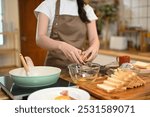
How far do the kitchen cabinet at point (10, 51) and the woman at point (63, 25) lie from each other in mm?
2298

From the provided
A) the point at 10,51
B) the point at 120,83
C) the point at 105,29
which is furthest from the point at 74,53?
the point at 10,51

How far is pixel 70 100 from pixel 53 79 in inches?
6.8

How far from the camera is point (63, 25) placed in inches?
49.3

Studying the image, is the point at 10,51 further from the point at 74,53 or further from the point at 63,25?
the point at 74,53

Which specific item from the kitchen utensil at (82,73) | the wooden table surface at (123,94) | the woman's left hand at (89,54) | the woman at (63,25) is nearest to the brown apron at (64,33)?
the woman at (63,25)

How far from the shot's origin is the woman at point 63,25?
1.14 metres

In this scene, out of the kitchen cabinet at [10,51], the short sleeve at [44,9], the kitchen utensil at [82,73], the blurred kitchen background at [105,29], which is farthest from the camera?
the kitchen cabinet at [10,51]

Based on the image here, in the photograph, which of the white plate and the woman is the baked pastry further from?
the woman

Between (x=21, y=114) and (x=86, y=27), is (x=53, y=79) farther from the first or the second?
(x=86, y=27)

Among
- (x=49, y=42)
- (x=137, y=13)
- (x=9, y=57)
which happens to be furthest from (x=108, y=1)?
(x=49, y=42)

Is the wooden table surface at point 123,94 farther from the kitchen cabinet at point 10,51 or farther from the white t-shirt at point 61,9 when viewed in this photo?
the kitchen cabinet at point 10,51

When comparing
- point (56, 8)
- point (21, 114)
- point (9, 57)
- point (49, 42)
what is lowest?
point (9, 57)

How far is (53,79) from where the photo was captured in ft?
2.65

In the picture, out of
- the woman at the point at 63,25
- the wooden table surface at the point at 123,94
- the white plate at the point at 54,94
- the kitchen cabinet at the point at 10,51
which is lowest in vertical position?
the kitchen cabinet at the point at 10,51
